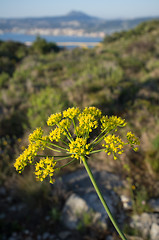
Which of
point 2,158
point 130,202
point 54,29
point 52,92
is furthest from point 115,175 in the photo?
point 54,29

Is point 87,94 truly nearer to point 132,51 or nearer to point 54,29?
point 132,51

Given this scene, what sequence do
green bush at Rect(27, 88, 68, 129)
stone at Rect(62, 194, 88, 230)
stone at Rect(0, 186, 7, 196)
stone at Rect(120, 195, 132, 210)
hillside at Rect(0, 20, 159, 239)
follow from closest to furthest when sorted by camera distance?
stone at Rect(62, 194, 88, 230) → stone at Rect(120, 195, 132, 210) → hillside at Rect(0, 20, 159, 239) → stone at Rect(0, 186, 7, 196) → green bush at Rect(27, 88, 68, 129)

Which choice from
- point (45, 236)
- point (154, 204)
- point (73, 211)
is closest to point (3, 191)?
point (45, 236)

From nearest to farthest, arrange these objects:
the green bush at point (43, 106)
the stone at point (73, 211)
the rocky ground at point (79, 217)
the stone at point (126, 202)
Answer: the rocky ground at point (79, 217)
the stone at point (73, 211)
the stone at point (126, 202)
the green bush at point (43, 106)

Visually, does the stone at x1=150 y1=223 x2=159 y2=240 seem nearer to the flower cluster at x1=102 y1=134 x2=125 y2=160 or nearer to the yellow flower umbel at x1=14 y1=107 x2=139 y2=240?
the yellow flower umbel at x1=14 y1=107 x2=139 y2=240

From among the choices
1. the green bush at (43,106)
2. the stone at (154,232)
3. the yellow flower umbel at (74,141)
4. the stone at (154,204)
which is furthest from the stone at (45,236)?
the green bush at (43,106)

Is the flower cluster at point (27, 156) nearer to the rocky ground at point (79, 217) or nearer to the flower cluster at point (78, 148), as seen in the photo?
the flower cluster at point (78, 148)

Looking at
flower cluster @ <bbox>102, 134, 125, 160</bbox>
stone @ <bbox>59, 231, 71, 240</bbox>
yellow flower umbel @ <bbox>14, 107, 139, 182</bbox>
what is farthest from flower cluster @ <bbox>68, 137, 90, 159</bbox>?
stone @ <bbox>59, 231, 71, 240</bbox>

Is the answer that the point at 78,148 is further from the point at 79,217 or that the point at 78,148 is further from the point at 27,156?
the point at 79,217
